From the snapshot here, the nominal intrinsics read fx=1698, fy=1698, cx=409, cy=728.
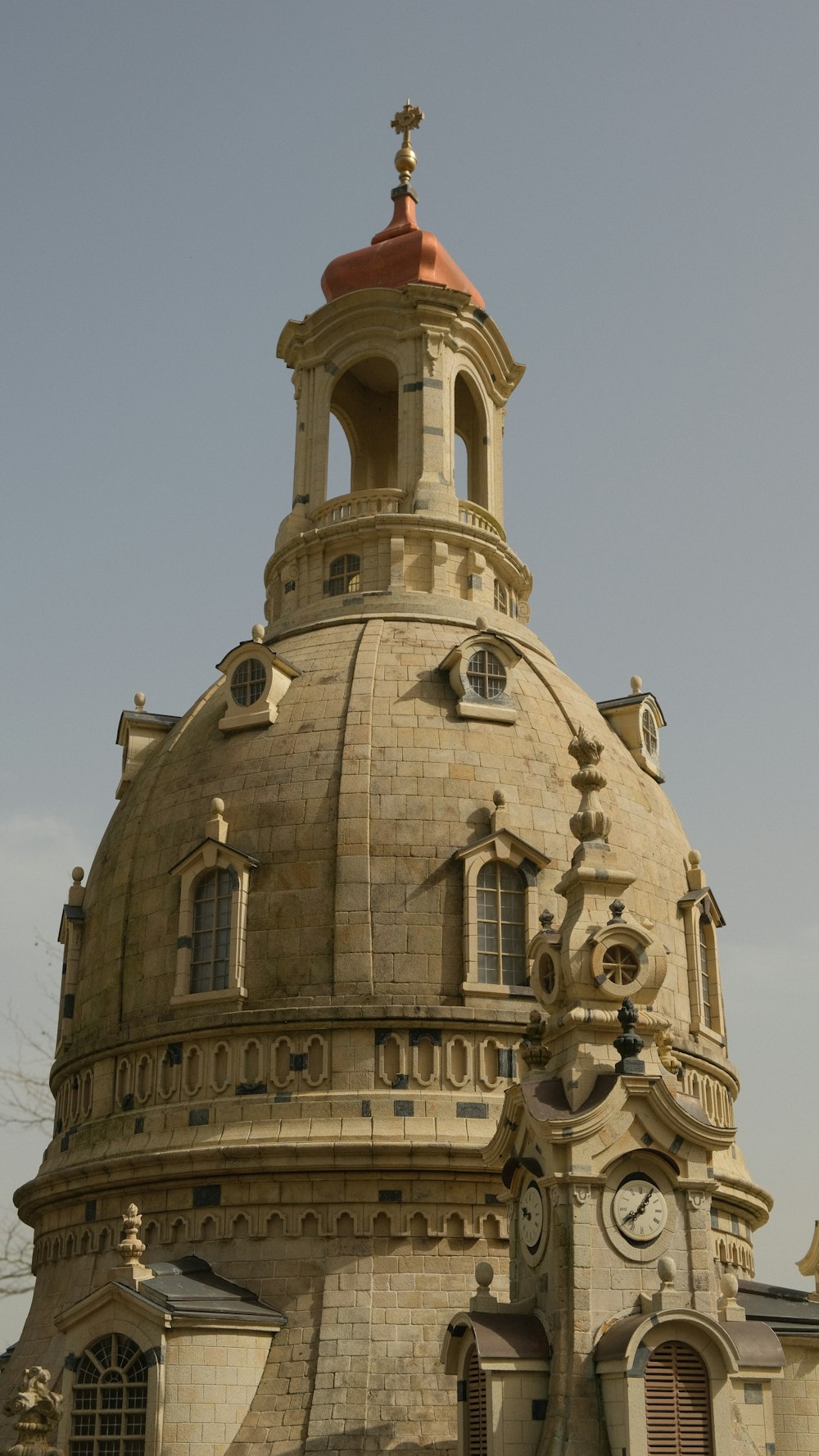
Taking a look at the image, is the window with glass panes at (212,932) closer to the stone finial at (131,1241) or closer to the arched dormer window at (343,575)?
the stone finial at (131,1241)

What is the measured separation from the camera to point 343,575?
40156 millimetres

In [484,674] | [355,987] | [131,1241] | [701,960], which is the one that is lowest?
[131,1241]

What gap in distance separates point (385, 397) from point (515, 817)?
56.9 feet

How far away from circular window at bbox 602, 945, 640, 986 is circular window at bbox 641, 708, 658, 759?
14.8 m

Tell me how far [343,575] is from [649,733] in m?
8.08

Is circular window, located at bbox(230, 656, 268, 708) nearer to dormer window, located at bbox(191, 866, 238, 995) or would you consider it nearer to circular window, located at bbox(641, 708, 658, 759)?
dormer window, located at bbox(191, 866, 238, 995)

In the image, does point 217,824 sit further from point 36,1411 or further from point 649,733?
point 649,733

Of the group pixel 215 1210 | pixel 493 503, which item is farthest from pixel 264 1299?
pixel 493 503

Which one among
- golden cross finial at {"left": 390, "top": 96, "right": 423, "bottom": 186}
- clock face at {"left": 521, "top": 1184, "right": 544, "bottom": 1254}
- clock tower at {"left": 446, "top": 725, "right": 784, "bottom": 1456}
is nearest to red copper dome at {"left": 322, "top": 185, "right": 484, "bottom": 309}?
golden cross finial at {"left": 390, "top": 96, "right": 423, "bottom": 186}

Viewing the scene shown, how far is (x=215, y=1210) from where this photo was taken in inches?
1190

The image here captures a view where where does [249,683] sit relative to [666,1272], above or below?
above

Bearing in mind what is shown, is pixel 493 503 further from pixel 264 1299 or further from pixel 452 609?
pixel 264 1299

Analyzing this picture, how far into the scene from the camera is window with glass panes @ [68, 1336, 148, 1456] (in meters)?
26.3

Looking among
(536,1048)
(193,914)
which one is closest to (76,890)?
(193,914)
